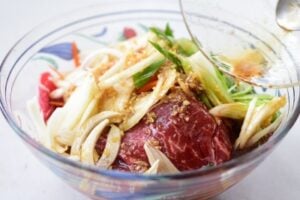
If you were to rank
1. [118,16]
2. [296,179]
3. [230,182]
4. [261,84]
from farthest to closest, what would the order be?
1. [118,16]
2. [296,179]
3. [261,84]
4. [230,182]

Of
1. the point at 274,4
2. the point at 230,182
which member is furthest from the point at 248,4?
the point at 230,182

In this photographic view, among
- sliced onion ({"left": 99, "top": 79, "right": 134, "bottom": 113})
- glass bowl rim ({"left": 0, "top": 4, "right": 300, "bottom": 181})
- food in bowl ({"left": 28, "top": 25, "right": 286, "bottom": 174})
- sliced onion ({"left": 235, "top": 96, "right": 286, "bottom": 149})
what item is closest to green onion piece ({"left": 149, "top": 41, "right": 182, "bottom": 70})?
food in bowl ({"left": 28, "top": 25, "right": 286, "bottom": 174})

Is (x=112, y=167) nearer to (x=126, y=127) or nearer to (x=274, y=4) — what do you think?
(x=126, y=127)

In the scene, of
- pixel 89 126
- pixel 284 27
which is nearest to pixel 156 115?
pixel 89 126

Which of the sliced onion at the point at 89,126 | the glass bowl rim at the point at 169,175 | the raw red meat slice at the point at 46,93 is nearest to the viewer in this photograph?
the glass bowl rim at the point at 169,175

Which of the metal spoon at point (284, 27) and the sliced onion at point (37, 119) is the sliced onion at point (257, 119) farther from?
the sliced onion at point (37, 119)

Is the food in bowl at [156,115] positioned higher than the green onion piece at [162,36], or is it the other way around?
the green onion piece at [162,36]

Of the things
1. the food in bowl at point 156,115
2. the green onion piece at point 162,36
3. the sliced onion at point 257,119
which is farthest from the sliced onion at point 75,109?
the sliced onion at point 257,119

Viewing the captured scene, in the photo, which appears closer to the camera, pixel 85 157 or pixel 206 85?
pixel 85 157
